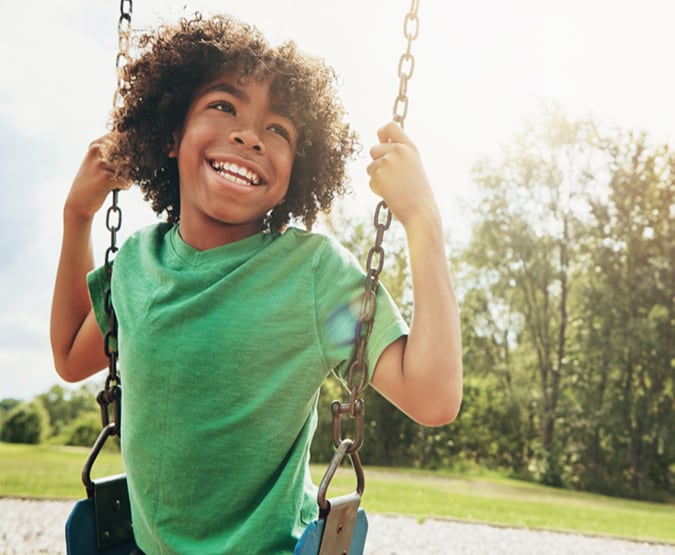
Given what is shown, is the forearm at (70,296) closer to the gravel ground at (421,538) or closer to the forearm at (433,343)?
the forearm at (433,343)

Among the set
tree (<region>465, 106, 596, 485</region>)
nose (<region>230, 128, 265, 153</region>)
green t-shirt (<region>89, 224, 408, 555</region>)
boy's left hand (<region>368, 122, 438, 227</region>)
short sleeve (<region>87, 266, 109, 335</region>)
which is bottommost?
green t-shirt (<region>89, 224, 408, 555</region>)

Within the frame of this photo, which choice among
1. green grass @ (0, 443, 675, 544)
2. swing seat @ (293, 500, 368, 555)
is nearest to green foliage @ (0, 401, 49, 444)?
green grass @ (0, 443, 675, 544)

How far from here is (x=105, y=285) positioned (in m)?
2.06

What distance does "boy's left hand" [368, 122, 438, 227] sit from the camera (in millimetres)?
1562

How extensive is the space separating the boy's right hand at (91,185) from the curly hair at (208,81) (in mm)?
85

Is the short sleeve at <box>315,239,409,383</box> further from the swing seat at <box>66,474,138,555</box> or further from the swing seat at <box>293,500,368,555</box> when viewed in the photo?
the swing seat at <box>66,474,138,555</box>

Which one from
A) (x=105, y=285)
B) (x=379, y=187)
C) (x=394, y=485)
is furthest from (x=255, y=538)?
(x=394, y=485)

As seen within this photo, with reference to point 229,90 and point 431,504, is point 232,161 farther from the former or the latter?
point 431,504

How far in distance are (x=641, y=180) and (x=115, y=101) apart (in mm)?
20321

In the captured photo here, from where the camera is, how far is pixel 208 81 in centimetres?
185

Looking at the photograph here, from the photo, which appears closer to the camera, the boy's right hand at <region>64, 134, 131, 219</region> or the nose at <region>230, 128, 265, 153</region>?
the nose at <region>230, 128, 265, 153</region>

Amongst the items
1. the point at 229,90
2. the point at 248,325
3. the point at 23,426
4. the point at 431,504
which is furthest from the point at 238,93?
the point at 23,426

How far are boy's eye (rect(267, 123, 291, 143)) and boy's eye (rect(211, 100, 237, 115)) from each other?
0.10 meters

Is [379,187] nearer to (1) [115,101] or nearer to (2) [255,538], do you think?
(2) [255,538]
